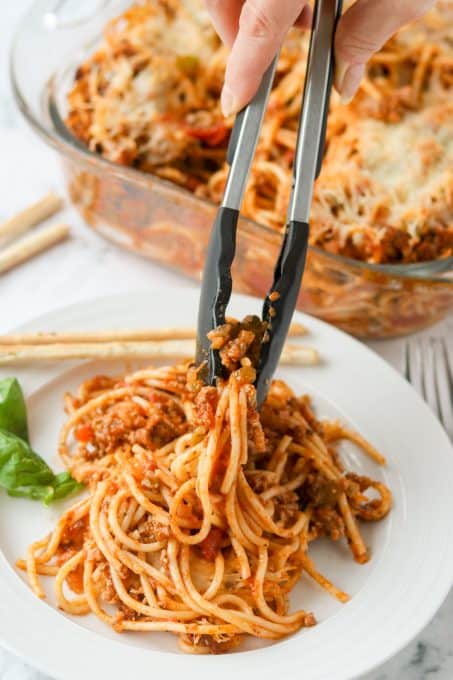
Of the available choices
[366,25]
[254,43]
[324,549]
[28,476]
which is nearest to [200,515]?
[324,549]

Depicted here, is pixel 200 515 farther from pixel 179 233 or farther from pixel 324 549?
pixel 179 233

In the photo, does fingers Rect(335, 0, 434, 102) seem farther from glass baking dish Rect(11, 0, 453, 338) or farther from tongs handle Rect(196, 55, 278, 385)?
glass baking dish Rect(11, 0, 453, 338)

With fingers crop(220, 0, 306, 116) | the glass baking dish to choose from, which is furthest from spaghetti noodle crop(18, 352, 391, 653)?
fingers crop(220, 0, 306, 116)

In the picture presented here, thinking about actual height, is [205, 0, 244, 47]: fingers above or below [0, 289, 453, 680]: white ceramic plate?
above

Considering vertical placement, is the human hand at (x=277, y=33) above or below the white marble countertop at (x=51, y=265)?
above

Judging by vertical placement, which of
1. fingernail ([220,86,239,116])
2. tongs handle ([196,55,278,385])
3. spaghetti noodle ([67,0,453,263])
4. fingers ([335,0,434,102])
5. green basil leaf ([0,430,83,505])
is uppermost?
fingers ([335,0,434,102])

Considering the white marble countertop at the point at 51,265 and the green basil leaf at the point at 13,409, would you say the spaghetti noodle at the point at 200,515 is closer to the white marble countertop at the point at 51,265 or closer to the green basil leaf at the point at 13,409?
the green basil leaf at the point at 13,409

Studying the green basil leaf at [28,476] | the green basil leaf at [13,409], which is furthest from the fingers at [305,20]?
the green basil leaf at [28,476]
